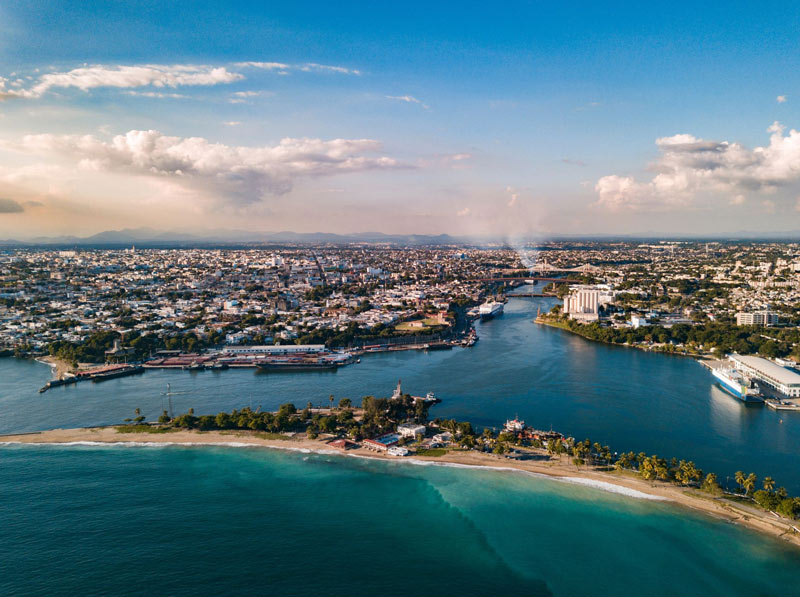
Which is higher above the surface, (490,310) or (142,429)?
(490,310)

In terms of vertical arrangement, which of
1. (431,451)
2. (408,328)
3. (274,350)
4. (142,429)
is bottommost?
(431,451)

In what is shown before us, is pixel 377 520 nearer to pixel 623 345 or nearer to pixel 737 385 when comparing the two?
pixel 737 385

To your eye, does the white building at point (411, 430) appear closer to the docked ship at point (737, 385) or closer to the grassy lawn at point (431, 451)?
the grassy lawn at point (431, 451)

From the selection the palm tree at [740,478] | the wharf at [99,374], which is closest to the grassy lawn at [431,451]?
the palm tree at [740,478]

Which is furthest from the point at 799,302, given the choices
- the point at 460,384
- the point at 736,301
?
the point at 460,384

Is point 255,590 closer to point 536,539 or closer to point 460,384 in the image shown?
point 536,539

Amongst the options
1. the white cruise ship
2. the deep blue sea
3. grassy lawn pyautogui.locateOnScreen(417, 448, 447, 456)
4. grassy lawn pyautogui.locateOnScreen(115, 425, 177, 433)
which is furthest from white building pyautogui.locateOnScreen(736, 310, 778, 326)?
grassy lawn pyautogui.locateOnScreen(115, 425, 177, 433)

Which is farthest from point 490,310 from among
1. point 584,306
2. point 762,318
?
point 762,318
